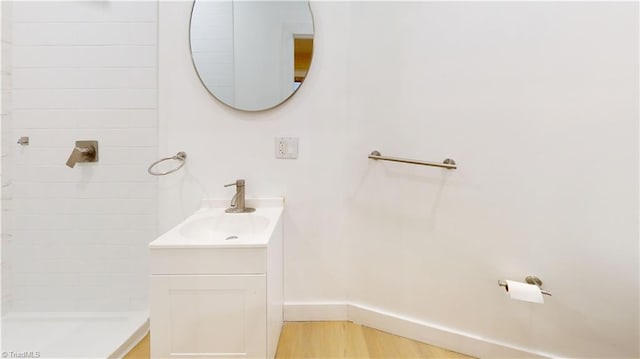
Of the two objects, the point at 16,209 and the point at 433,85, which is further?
the point at 16,209

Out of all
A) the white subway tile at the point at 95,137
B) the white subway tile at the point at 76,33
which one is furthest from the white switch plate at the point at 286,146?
the white subway tile at the point at 76,33

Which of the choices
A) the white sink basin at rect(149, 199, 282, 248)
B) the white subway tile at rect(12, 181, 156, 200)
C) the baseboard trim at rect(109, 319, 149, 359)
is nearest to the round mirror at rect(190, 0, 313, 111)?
the white sink basin at rect(149, 199, 282, 248)

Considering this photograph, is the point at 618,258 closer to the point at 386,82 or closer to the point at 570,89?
the point at 570,89

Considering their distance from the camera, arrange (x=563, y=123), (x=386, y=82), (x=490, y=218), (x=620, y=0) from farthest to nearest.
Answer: (x=386, y=82) < (x=490, y=218) < (x=563, y=123) < (x=620, y=0)

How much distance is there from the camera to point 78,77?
1.62m

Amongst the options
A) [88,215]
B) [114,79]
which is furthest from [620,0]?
[88,215]

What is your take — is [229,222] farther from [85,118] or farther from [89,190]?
[85,118]

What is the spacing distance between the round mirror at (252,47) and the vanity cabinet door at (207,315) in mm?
937

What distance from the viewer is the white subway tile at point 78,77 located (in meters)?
1.62

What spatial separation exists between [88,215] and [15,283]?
1.82 ft

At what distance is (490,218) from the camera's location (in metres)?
1.34

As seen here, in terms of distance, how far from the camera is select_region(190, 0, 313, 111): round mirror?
161 centimetres

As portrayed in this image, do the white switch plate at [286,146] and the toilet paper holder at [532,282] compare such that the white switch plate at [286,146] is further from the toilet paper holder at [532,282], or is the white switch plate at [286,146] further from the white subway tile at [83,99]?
the toilet paper holder at [532,282]

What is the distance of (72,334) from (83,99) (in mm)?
1195
